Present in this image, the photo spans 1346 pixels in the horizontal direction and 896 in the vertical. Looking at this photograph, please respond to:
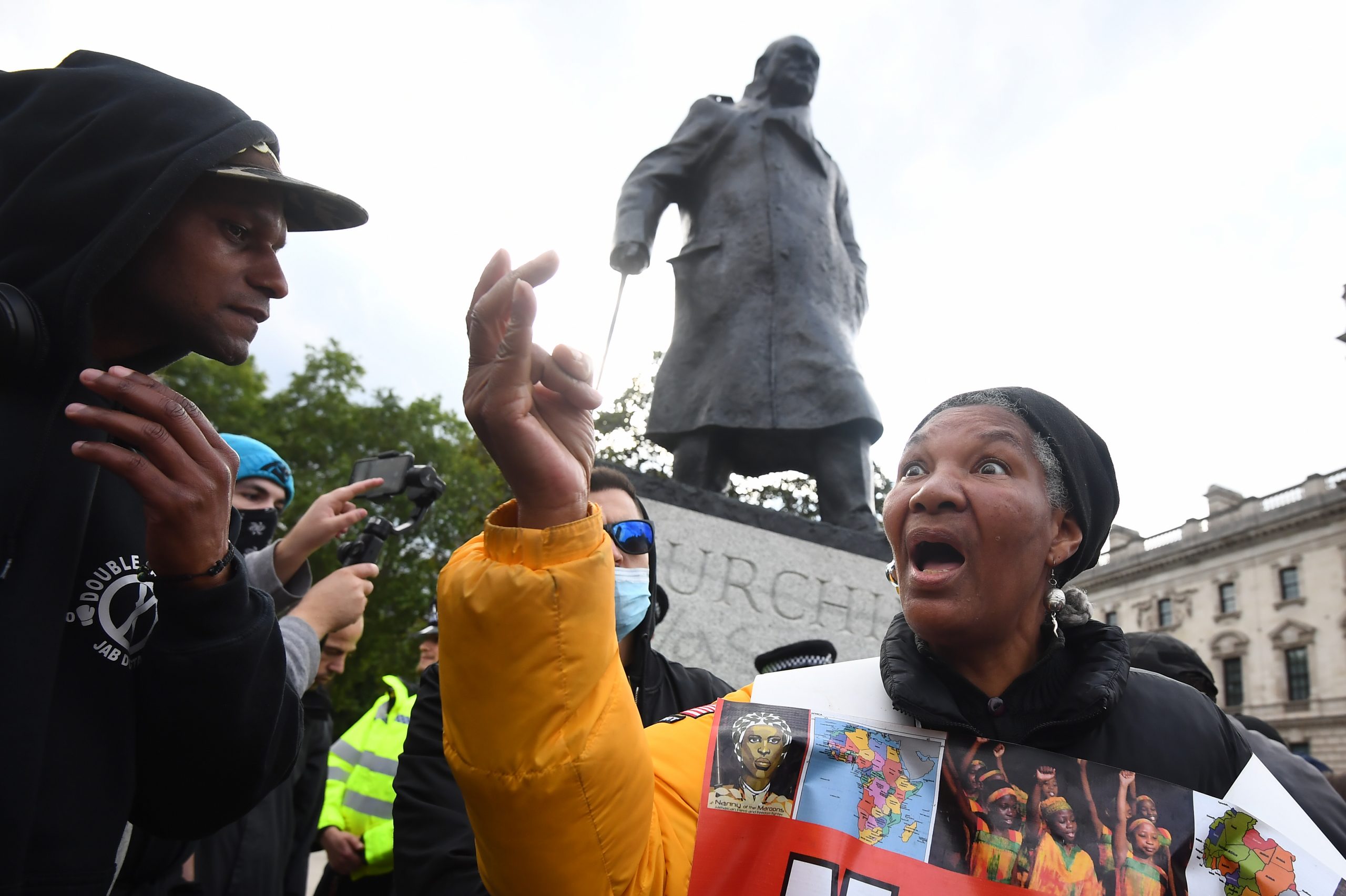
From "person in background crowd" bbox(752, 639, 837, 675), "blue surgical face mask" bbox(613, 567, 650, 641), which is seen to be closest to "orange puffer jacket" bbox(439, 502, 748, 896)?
"blue surgical face mask" bbox(613, 567, 650, 641)

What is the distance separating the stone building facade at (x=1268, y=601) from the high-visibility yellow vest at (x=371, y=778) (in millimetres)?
38808

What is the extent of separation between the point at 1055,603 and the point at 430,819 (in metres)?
1.32

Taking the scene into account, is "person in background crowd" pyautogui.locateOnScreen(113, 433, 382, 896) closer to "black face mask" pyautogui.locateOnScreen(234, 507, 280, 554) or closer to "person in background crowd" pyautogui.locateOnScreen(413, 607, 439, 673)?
"black face mask" pyautogui.locateOnScreen(234, 507, 280, 554)

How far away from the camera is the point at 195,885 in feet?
9.16

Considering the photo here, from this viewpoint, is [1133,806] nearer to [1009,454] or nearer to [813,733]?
[813,733]

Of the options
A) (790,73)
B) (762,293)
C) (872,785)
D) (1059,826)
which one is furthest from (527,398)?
(790,73)

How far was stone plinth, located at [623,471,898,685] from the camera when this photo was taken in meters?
4.31

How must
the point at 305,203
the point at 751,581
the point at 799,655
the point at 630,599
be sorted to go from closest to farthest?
1. the point at 305,203
2. the point at 630,599
3. the point at 799,655
4. the point at 751,581

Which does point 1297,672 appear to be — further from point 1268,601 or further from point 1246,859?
point 1246,859

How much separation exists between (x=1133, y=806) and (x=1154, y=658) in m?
1.71

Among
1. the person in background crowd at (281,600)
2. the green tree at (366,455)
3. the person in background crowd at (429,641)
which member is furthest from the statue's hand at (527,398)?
the green tree at (366,455)

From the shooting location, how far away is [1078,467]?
1752 mm

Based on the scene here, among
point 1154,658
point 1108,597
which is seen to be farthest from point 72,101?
point 1108,597

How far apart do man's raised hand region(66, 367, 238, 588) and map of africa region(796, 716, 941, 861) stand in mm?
972
